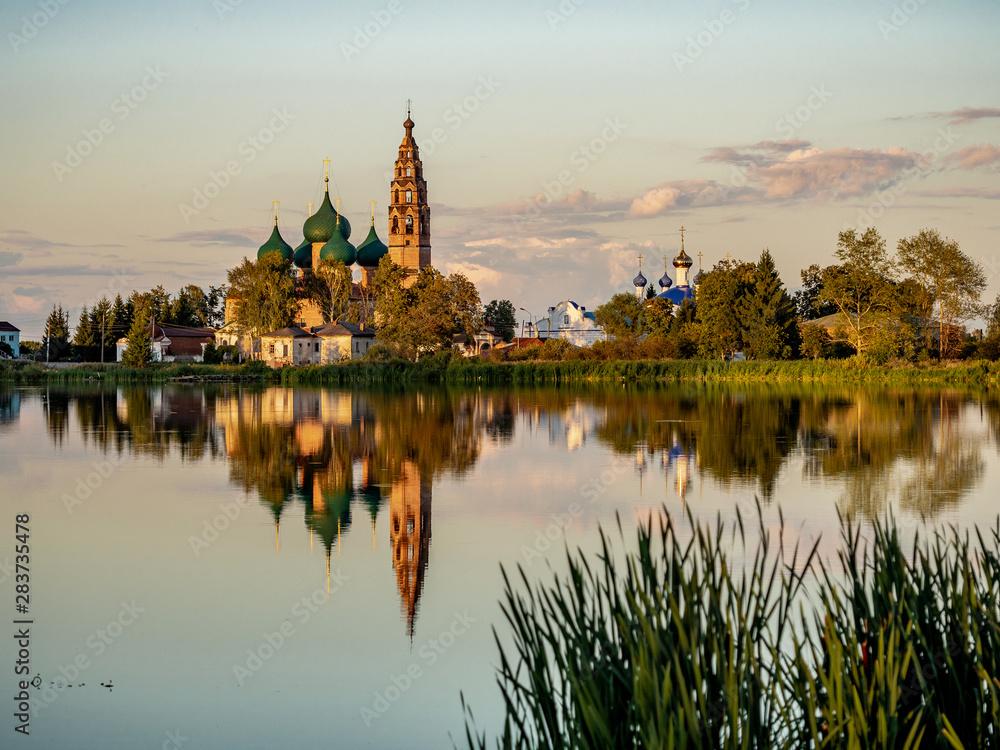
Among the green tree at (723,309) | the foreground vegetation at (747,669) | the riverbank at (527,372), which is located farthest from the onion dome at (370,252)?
the foreground vegetation at (747,669)

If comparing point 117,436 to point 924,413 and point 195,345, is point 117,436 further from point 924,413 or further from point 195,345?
point 195,345

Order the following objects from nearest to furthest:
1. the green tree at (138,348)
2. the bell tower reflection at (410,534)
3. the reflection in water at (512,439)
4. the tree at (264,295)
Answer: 1. the bell tower reflection at (410,534)
2. the reflection in water at (512,439)
3. the green tree at (138,348)
4. the tree at (264,295)

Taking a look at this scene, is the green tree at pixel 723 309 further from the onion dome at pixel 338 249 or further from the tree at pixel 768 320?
the onion dome at pixel 338 249

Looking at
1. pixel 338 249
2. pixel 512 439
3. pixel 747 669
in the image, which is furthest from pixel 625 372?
pixel 747 669

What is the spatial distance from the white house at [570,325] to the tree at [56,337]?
38.6 m

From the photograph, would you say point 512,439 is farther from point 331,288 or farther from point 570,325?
point 570,325

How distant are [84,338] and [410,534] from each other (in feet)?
250

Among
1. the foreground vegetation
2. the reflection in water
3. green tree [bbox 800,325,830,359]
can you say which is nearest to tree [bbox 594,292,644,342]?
green tree [bbox 800,325,830,359]

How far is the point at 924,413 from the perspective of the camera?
95.9 ft

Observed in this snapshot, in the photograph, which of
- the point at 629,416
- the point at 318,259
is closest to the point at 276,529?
the point at 629,416

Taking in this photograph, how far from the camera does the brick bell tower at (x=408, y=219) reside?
83625 millimetres

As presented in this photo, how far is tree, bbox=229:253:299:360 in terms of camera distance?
74.1 meters

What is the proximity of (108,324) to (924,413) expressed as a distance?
68737mm

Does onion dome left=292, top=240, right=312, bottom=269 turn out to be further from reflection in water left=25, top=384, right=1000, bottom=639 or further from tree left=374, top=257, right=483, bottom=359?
reflection in water left=25, top=384, right=1000, bottom=639
